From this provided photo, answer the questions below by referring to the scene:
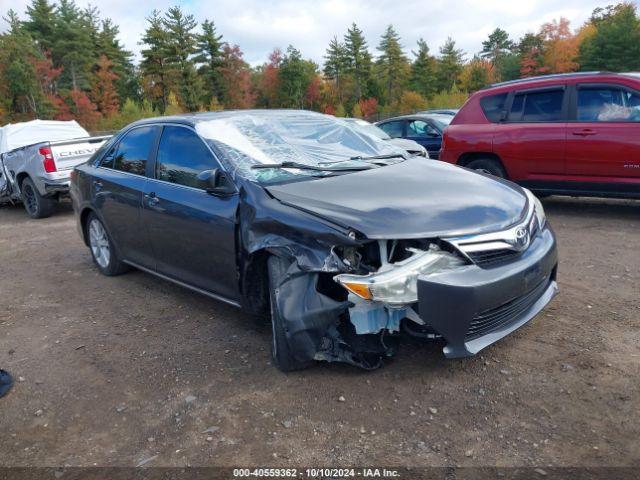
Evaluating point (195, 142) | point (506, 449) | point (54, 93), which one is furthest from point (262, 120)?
point (54, 93)

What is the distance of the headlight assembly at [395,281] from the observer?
2828 millimetres

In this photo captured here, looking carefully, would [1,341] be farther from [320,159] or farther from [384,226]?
[384,226]

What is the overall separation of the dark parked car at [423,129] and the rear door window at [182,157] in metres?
7.85

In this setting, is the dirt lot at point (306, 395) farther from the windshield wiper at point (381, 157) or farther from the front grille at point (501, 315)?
the windshield wiper at point (381, 157)

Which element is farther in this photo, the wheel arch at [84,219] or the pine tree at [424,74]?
the pine tree at [424,74]

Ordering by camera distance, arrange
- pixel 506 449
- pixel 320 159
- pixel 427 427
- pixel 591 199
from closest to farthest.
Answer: pixel 506 449 < pixel 427 427 < pixel 320 159 < pixel 591 199

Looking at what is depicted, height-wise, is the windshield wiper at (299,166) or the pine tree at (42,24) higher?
the pine tree at (42,24)

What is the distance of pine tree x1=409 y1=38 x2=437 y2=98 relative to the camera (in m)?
62.5

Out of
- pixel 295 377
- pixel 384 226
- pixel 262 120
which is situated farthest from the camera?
pixel 262 120

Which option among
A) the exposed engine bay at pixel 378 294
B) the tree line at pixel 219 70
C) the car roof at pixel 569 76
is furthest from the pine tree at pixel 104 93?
the exposed engine bay at pixel 378 294

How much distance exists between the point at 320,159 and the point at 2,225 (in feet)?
25.7

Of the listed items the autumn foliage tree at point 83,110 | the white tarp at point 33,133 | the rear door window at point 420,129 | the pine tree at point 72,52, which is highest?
the pine tree at point 72,52

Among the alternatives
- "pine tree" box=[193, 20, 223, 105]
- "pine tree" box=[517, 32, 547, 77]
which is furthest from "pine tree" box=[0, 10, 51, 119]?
"pine tree" box=[517, 32, 547, 77]

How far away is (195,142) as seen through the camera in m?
4.07
